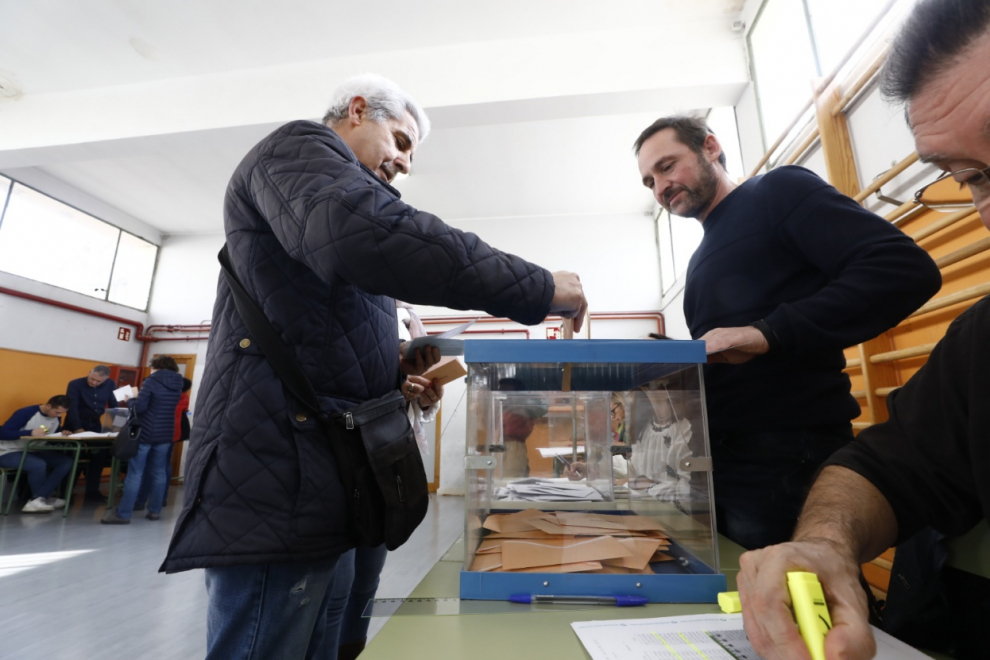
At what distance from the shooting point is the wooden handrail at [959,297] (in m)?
1.46

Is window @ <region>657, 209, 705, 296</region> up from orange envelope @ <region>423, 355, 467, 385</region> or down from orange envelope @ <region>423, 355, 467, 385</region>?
up

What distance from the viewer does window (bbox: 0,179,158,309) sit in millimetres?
5664

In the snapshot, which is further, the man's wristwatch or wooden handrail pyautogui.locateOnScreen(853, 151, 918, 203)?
wooden handrail pyautogui.locateOnScreen(853, 151, 918, 203)

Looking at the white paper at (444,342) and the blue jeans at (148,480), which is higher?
the white paper at (444,342)

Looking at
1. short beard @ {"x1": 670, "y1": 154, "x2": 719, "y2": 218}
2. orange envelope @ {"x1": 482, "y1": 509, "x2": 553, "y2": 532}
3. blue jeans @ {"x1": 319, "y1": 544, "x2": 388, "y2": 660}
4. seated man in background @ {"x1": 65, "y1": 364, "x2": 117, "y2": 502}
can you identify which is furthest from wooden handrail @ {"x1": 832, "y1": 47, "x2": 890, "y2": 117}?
seated man in background @ {"x1": 65, "y1": 364, "x2": 117, "y2": 502}

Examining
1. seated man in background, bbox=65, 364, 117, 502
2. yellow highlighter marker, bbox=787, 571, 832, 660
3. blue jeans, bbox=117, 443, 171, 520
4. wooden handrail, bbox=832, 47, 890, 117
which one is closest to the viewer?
yellow highlighter marker, bbox=787, 571, 832, 660

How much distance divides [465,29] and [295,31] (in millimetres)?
1203

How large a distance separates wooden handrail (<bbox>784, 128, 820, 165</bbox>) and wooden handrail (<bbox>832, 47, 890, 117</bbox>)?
17cm

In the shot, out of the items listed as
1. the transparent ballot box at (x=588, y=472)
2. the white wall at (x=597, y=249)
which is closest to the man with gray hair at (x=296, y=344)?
the transparent ballot box at (x=588, y=472)

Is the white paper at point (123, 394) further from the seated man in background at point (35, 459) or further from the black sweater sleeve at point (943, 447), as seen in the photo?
the black sweater sleeve at point (943, 447)

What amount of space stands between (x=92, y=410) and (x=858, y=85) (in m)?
7.54

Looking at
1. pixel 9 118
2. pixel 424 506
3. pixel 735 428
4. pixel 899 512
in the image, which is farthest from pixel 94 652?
pixel 9 118

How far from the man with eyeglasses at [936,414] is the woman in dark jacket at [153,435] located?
5.13 meters

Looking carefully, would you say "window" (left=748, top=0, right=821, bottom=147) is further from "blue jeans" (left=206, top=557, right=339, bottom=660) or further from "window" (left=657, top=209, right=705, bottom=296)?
"blue jeans" (left=206, top=557, right=339, bottom=660)
